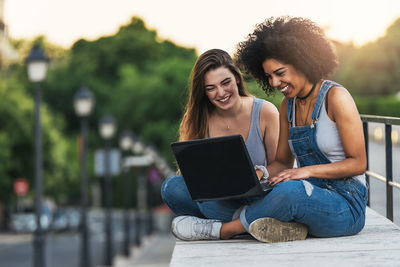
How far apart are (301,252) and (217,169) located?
0.71m

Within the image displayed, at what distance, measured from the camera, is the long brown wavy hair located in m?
5.30

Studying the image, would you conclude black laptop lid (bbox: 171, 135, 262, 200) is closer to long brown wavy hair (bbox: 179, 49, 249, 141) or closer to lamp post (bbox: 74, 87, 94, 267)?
long brown wavy hair (bbox: 179, 49, 249, 141)

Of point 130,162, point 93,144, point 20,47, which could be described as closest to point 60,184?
point 130,162

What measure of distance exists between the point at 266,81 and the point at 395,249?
1420 millimetres

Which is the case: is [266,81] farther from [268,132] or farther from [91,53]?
[91,53]

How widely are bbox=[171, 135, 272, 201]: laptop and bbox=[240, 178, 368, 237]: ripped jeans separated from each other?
4.6 inches

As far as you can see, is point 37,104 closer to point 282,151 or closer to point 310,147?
point 282,151

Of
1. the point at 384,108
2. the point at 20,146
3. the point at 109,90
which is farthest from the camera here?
the point at 109,90

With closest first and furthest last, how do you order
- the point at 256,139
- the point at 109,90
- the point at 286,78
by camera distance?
the point at 286,78, the point at 256,139, the point at 109,90

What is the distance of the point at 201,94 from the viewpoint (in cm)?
541

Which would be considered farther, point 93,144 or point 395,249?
point 93,144

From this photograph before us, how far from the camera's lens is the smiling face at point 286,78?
16.1ft

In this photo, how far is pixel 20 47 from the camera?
281 feet

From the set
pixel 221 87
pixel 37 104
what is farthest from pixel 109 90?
pixel 221 87
